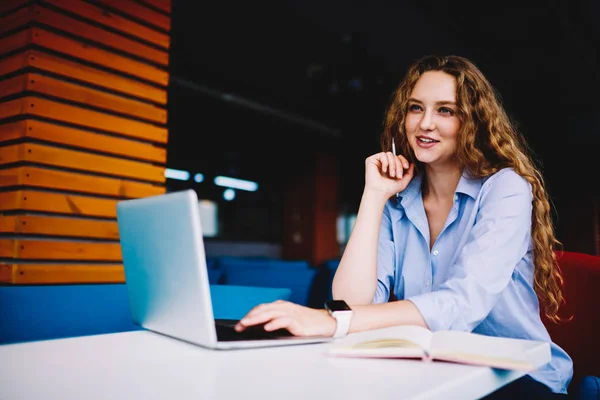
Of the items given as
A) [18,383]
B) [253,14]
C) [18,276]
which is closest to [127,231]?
[18,383]

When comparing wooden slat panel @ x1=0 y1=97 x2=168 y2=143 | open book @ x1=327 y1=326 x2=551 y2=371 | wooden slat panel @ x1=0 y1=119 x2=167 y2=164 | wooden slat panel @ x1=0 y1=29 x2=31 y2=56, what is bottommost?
open book @ x1=327 y1=326 x2=551 y2=371

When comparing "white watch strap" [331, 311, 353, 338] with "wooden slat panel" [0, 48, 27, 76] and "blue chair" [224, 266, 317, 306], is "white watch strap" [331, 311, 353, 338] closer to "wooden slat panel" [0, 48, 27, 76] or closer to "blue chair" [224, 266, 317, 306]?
"blue chair" [224, 266, 317, 306]

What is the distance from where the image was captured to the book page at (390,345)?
84 cm

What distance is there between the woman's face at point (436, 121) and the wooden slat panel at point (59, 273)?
7.16ft

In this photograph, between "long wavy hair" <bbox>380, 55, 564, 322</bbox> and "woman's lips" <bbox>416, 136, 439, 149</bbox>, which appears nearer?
"long wavy hair" <bbox>380, 55, 564, 322</bbox>

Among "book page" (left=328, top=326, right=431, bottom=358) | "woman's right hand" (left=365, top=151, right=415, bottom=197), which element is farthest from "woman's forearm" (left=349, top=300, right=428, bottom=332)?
"woman's right hand" (left=365, top=151, right=415, bottom=197)

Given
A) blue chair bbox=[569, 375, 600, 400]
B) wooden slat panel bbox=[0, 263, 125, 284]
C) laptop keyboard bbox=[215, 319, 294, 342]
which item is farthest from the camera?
wooden slat panel bbox=[0, 263, 125, 284]

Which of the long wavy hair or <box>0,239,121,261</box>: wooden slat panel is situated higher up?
the long wavy hair

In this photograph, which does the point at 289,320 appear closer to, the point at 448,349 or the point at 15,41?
the point at 448,349

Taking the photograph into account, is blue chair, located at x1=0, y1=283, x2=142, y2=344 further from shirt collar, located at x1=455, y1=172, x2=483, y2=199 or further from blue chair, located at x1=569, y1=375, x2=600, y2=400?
blue chair, located at x1=569, y1=375, x2=600, y2=400

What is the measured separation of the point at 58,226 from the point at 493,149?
7.80ft

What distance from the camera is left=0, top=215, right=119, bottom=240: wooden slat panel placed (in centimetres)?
268

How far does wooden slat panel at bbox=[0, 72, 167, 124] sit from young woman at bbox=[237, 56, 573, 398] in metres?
1.90

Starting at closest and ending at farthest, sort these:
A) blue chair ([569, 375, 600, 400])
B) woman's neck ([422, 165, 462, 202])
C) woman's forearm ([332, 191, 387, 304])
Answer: blue chair ([569, 375, 600, 400])
woman's forearm ([332, 191, 387, 304])
woman's neck ([422, 165, 462, 202])
